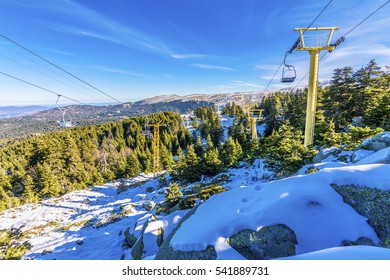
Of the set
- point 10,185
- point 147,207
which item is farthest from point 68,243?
point 10,185

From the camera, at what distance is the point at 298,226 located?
443cm

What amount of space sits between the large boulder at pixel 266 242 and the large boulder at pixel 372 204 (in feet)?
5.98

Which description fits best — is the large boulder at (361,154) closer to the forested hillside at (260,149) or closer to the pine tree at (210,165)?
the forested hillside at (260,149)

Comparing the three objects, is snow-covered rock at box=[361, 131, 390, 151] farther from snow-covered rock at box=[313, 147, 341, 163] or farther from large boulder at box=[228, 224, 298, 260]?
large boulder at box=[228, 224, 298, 260]

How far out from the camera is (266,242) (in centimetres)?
432

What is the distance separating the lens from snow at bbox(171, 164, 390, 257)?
166 inches

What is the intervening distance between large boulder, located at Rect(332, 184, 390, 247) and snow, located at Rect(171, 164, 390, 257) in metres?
0.16

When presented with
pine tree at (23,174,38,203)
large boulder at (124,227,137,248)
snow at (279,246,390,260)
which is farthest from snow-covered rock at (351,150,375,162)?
pine tree at (23,174,38,203)

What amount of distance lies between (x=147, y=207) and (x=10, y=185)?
40344mm

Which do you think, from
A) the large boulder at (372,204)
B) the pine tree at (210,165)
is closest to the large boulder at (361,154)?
the large boulder at (372,204)

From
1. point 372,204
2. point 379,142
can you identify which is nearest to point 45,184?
point 372,204

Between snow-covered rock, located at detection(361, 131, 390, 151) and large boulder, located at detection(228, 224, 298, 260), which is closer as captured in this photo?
large boulder, located at detection(228, 224, 298, 260)

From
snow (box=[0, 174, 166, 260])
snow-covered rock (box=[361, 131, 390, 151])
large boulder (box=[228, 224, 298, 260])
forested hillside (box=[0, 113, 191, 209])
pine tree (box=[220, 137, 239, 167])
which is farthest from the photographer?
forested hillside (box=[0, 113, 191, 209])
